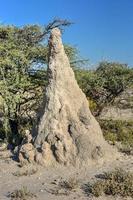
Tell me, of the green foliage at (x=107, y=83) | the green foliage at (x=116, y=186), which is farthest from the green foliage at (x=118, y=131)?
the green foliage at (x=116, y=186)

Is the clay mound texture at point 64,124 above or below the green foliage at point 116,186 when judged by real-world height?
above

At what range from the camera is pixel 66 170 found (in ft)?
33.8

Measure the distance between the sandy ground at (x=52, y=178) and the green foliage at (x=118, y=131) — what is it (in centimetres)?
306

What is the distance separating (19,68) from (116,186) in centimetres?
741

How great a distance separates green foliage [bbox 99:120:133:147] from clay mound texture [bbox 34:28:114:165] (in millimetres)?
2464

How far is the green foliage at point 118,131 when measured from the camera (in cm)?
1457

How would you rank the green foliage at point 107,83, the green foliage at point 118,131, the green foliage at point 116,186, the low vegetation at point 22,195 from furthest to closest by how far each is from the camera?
the green foliage at point 107,83, the green foliage at point 118,131, the low vegetation at point 22,195, the green foliage at point 116,186

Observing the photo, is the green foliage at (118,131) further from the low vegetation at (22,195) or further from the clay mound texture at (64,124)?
the low vegetation at (22,195)

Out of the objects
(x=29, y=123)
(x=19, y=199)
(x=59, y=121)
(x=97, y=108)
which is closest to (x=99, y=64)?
(x=97, y=108)

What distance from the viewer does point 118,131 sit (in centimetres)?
1638

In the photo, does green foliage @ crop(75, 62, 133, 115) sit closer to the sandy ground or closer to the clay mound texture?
the clay mound texture

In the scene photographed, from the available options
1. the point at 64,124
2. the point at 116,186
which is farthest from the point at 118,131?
the point at 116,186

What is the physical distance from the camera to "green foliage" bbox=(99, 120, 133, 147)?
14.6 meters

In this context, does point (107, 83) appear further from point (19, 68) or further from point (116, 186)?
point (116, 186)
